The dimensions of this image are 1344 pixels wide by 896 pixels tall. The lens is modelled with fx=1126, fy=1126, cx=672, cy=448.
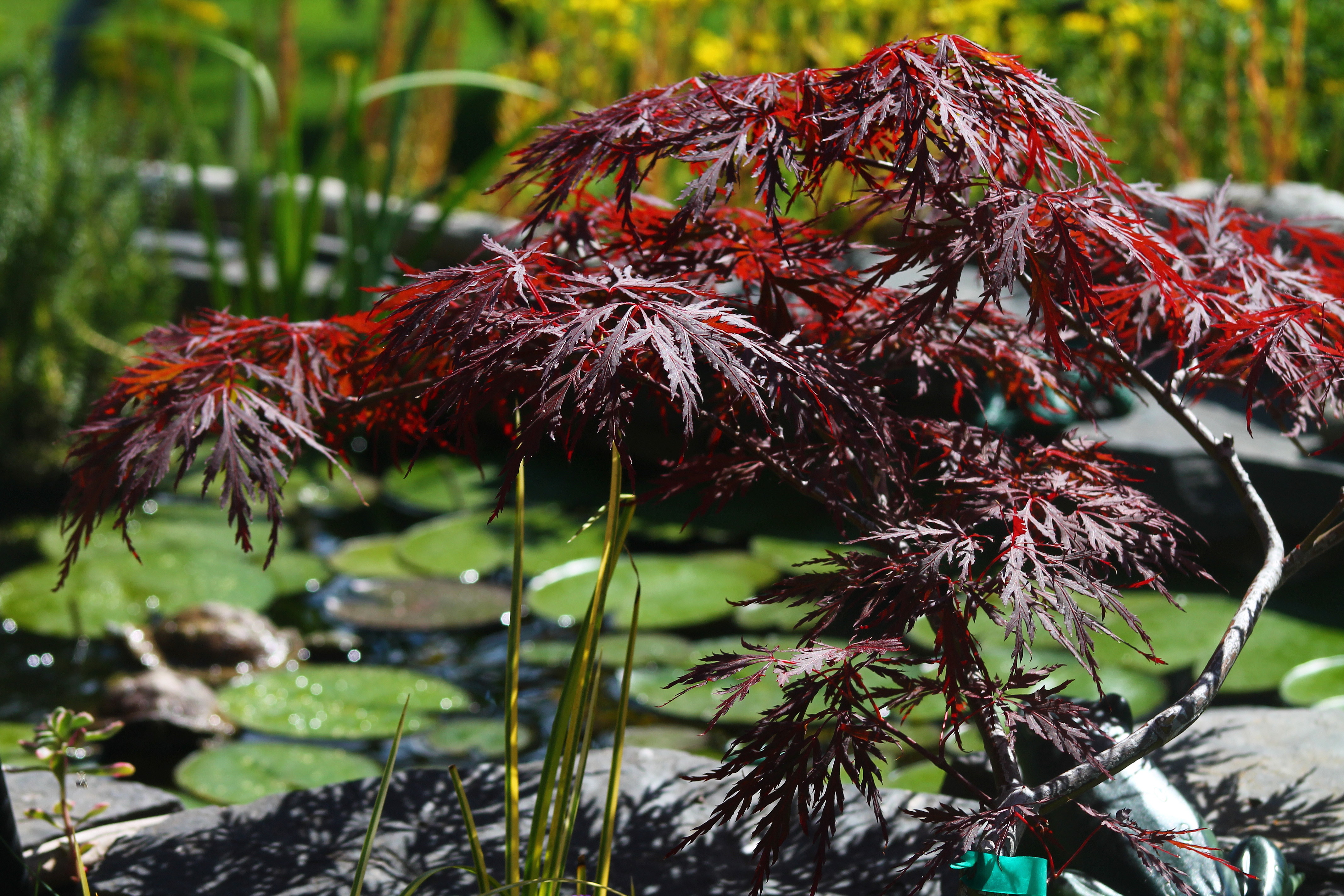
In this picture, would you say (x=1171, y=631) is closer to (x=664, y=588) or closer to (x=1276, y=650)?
(x=1276, y=650)

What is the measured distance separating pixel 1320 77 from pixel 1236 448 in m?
3.14

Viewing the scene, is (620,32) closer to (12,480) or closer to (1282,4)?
(12,480)

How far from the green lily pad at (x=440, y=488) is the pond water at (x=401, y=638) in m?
0.05

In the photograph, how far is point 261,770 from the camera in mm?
2150

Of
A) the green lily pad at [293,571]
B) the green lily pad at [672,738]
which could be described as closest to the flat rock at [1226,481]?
the green lily pad at [672,738]

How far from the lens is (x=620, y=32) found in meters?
5.16

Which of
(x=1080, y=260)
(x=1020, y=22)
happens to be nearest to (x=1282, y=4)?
(x=1020, y=22)

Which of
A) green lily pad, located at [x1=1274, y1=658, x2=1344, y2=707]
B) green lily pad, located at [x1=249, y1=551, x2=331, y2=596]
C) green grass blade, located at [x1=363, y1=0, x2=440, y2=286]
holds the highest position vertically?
green grass blade, located at [x1=363, y1=0, x2=440, y2=286]

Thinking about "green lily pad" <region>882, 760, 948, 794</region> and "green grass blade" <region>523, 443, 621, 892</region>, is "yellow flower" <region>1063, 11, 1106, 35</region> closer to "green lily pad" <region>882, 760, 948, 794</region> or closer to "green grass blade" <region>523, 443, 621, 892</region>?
"green lily pad" <region>882, 760, 948, 794</region>

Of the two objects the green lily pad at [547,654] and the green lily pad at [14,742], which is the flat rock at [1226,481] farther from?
the green lily pad at [14,742]

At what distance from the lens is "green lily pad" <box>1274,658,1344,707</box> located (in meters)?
2.29

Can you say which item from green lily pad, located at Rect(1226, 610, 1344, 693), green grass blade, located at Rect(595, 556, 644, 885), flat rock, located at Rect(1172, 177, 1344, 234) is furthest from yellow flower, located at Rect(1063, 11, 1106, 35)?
green grass blade, located at Rect(595, 556, 644, 885)

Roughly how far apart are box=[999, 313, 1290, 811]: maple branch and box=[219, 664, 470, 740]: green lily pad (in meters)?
1.60

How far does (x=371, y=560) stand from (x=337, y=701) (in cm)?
74
